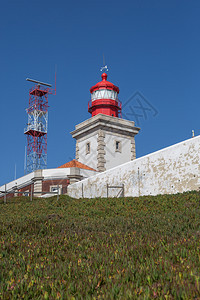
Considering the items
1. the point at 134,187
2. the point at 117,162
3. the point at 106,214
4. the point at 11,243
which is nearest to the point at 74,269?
the point at 11,243

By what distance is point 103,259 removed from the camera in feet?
20.3

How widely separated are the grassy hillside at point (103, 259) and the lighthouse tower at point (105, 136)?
21787 millimetres

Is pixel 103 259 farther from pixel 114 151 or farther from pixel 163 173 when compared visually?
pixel 114 151

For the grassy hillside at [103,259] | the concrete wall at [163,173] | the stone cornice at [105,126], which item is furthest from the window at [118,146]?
the grassy hillside at [103,259]

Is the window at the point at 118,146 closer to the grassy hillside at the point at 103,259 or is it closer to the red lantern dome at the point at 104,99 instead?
the red lantern dome at the point at 104,99

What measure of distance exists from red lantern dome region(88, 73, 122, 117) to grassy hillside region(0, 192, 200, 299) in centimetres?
2654

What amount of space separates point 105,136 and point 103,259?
2681 centimetres

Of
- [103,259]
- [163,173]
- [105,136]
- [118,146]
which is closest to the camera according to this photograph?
[103,259]

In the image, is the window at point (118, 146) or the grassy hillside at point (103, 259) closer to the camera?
the grassy hillside at point (103, 259)

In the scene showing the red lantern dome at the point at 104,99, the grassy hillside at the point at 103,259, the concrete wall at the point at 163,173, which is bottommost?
the grassy hillside at the point at 103,259

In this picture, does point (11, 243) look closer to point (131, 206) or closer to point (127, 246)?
point (127, 246)

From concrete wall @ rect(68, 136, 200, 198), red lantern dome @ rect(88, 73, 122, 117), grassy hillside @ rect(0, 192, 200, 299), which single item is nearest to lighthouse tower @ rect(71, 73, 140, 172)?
red lantern dome @ rect(88, 73, 122, 117)

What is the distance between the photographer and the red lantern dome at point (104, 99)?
3638cm

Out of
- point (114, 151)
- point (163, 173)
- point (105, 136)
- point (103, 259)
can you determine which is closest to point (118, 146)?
point (114, 151)
